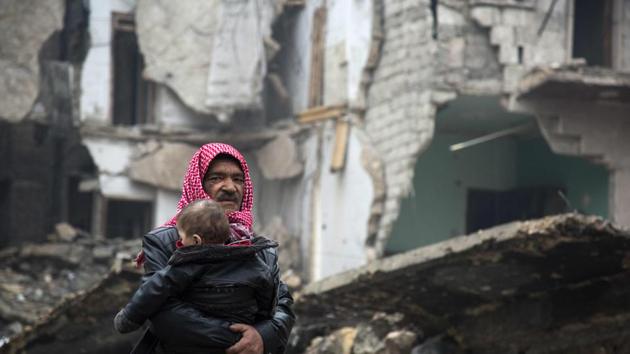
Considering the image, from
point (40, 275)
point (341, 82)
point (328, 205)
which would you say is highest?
point (341, 82)

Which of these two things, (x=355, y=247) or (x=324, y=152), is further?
(x=324, y=152)

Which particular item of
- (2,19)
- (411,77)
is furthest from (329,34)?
(2,19)

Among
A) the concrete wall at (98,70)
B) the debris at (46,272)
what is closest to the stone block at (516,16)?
the debris at (46,272)

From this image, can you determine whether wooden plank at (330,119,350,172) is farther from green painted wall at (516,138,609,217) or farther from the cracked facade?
green painted wall at (516,138,609,217)

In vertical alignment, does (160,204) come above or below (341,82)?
below

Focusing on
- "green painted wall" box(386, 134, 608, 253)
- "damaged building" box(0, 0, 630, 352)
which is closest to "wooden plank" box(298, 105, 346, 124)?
"damaged building" box(0, 0, 630, 352)

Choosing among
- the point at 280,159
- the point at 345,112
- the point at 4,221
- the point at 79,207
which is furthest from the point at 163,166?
the point at 345,112

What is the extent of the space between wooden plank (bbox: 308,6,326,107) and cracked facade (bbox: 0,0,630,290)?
0.11 feet

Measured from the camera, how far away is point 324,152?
18.3 m

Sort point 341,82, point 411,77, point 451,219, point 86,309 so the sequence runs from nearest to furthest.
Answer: point 86,309 → point 411,77 → point 341,82 → point 451,219

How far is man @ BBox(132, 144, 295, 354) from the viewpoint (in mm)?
4180

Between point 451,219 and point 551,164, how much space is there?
1.98 m

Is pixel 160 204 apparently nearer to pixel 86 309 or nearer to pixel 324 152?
pixel 324 152

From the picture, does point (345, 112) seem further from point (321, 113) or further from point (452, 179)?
point (452, 179)
